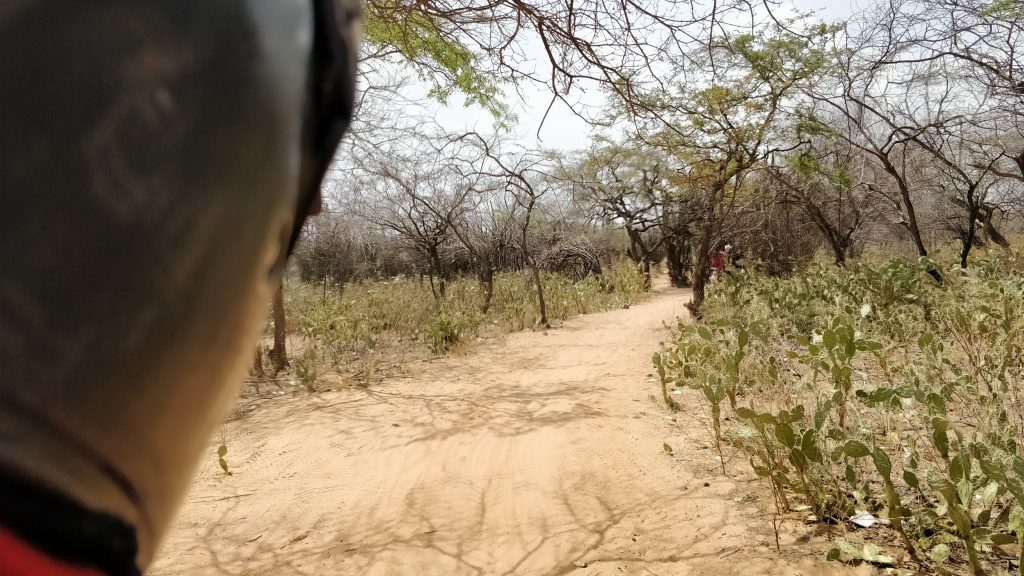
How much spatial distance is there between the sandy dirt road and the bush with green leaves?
0.28m

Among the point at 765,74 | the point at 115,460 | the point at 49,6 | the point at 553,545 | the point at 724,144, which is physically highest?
the point at 765,74

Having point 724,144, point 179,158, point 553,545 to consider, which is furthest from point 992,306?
point 179,158

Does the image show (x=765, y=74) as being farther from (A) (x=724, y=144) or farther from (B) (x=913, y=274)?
(B) (x=913, y=274)

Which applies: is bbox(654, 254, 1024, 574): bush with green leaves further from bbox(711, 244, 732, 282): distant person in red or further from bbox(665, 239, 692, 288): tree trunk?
bbox(665, 239, 692, 288): tree trunk

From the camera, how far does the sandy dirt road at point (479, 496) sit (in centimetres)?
218

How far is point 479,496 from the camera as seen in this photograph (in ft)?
9.21

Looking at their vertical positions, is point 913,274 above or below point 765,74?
below

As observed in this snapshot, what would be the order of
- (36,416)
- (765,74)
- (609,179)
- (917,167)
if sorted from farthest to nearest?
(609,179)
(917,167)
(765,74)
(36,416)

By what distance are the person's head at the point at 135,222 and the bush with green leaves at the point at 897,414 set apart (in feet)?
6.45

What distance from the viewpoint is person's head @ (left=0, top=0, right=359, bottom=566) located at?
0.14 m

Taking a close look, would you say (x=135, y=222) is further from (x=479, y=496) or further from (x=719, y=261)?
(x=719, y=261)

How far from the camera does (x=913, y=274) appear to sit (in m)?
5.58

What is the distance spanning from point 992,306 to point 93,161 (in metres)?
5.10

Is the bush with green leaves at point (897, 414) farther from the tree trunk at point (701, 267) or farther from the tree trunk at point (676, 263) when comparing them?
the tree trunk at point (676, 263)
